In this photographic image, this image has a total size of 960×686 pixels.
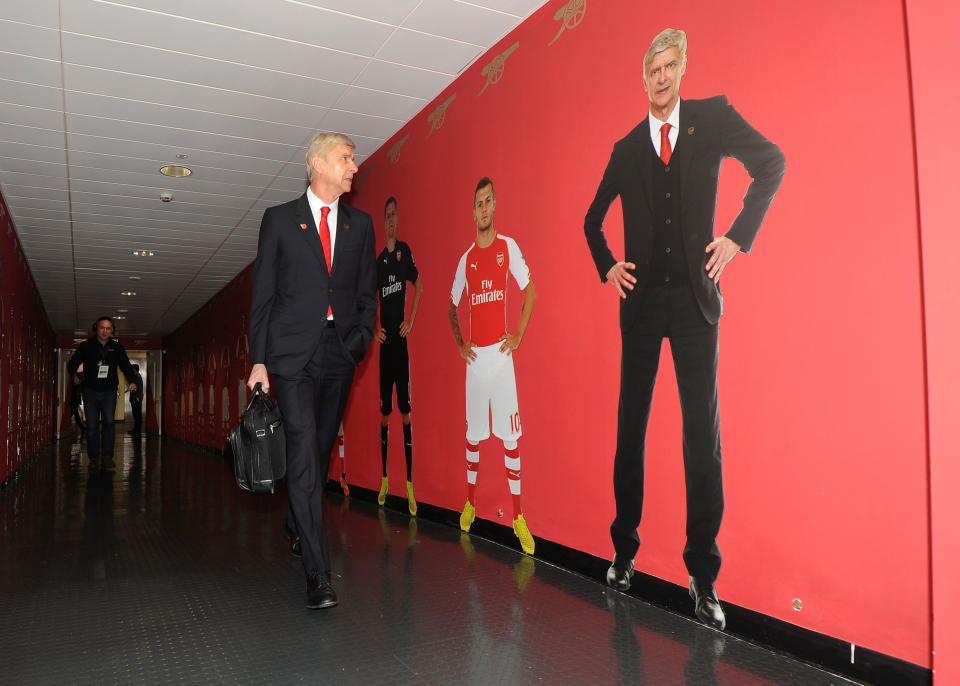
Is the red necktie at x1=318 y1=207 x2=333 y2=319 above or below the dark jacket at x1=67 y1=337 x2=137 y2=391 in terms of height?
above

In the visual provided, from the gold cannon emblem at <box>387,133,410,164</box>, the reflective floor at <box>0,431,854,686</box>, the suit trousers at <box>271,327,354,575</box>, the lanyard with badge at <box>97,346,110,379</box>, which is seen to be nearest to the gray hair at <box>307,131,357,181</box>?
the suit trousers at <box>271,327,354,575</box>

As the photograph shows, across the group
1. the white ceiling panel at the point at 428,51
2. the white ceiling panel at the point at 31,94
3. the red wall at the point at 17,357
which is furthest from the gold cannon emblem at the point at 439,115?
the red wall at the point at 17,357

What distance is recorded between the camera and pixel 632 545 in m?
2.42

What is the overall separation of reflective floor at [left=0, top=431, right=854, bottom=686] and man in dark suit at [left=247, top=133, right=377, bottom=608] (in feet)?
1.09

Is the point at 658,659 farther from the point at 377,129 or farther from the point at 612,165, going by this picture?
the point at 377,129

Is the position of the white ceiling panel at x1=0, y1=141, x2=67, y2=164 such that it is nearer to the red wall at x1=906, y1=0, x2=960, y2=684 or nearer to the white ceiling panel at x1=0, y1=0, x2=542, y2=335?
the white ceiling panel at x1=0, y1=0, x2=542, y2=335

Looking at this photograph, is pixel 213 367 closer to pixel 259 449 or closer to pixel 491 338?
pixel 491 338

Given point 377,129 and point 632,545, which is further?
point 377,129

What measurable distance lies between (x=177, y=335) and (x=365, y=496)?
44.3 ft

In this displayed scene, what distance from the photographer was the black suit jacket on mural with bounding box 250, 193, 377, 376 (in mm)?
2465

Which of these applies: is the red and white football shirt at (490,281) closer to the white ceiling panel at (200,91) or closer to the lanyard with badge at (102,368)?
the white ceiling panel at (200,91)

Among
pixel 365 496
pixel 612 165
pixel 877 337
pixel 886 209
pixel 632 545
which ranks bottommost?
pixel 365 496

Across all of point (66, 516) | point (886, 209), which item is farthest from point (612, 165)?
point (66, 516)

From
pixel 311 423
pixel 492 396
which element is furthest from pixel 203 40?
pixel 492 396
